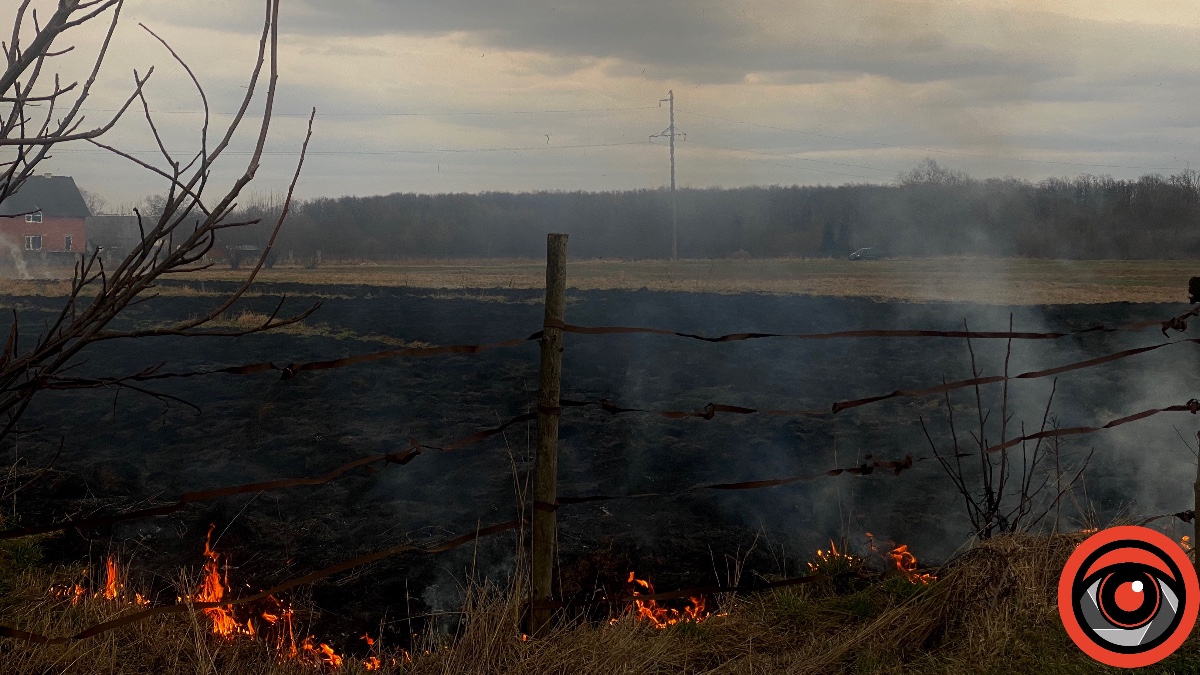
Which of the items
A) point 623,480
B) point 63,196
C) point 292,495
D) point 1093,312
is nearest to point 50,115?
point 292,495

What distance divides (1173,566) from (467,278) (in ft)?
110

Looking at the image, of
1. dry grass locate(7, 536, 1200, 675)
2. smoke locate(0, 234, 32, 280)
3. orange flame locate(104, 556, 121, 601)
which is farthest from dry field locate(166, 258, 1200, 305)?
orange flame locate(104, 556, 121, 601)

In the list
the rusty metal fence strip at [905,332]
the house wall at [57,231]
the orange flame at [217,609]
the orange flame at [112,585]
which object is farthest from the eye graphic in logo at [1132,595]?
the house wall at [57,231]

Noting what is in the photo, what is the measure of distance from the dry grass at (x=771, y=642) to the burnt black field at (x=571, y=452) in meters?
0.44

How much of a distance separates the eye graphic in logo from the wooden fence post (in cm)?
161

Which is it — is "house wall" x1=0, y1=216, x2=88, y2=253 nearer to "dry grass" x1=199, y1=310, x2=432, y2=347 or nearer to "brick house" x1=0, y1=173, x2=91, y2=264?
"brick house" x1=0, y1=173, x2=91, y2=264

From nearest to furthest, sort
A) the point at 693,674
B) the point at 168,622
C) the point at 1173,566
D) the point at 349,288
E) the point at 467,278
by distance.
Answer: the point at 1173,566 < the point at 693,674 < the point at 168,622 < the point at 349,288 < the point at 467,278

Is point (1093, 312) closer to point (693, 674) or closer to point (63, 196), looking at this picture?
point (693, 674)

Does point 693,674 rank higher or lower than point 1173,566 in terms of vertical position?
lower

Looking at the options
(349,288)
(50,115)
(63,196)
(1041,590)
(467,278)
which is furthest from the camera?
(63,196)

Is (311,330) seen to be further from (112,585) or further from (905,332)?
(905,332)

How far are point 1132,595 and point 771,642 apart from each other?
1257mm

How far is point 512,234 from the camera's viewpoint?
63062mm

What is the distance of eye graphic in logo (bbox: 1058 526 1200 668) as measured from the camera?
2.64 metres
